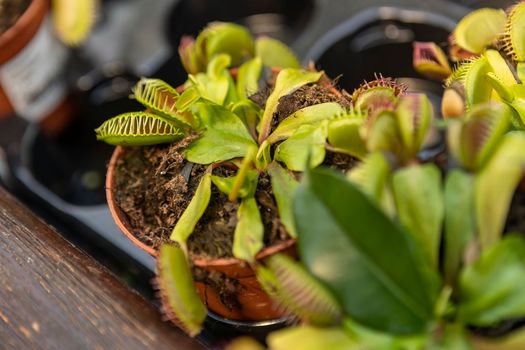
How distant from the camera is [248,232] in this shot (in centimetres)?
65

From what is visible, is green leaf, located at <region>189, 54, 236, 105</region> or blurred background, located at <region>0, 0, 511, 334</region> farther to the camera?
blurred background, located at <region>0, 0, 511, 334</region>

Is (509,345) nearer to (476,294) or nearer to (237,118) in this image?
(476,294)

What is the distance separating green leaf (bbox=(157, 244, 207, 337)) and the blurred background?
0.30m

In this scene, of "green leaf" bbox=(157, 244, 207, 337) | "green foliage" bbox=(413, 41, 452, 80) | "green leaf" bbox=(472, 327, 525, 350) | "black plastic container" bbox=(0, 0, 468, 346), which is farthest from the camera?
"black plastic container" bbox=(0, 0, 468, 346)

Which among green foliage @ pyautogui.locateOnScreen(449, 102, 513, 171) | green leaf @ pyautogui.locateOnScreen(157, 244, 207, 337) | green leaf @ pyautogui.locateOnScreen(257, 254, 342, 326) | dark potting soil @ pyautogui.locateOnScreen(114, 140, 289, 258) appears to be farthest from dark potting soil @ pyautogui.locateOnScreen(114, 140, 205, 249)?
green foliage @ pyautogui.locateOnScreen(449, 102, 513, 171)

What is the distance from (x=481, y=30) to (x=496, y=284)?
1.33ft

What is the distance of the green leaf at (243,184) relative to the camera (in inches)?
27.4

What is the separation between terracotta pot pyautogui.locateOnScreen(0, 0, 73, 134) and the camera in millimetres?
1043

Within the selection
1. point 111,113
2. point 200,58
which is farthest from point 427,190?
point 111,113

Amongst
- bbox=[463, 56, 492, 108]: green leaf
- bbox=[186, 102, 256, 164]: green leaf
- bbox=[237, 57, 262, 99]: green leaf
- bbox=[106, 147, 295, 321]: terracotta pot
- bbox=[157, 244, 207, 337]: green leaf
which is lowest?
bbox=[106, 147, 295, 321]: terracotta pot

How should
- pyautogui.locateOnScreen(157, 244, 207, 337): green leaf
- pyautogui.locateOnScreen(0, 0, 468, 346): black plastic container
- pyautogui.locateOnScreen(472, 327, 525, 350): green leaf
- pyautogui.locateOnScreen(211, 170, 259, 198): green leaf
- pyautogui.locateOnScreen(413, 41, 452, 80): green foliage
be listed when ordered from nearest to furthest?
pyautogui.locateOnScreen(472, 327, 525, 350): green leaf < pyautogui.locateOnScreen(157, 244, 207, 337): green leaf < pyautogui.locateOnScreen(211, 170, 259, 198): green leaf < pyautogui.locateOnScreen(413, 41, 452, 80): green foliage < pyautogui.locateOnScreen(0, 0, 468, 346): black plastic container

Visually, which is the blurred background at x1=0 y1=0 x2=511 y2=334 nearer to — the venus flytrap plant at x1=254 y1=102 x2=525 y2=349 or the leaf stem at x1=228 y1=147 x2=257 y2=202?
the leaf stem at x1=228 y1=147 x2=257 y2=202

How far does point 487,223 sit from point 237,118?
0.33 metres

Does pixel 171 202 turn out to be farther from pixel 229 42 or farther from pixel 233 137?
pixel 229 42
